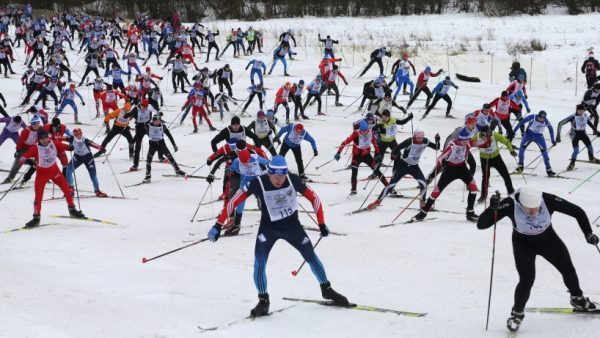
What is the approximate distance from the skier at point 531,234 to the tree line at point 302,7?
39.3 m

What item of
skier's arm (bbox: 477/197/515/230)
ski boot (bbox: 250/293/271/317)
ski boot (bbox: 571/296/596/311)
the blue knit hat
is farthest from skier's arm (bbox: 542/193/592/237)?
ski boot (bbox: 250/293/271/317)

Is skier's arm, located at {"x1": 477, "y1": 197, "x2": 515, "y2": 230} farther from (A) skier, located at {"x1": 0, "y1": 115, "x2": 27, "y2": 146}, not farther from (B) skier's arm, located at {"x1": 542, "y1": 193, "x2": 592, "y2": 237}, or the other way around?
(A) skier, located at {"x1": 0, "y1": 115, "x2": 27, "y2": 146}

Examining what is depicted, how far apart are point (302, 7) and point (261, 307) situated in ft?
148

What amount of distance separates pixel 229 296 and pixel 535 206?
3.42 meters

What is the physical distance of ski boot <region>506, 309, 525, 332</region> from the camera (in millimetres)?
5740

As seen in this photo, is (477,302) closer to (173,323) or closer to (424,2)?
(173,323)

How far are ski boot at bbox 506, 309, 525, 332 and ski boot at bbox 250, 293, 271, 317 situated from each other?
2300mm

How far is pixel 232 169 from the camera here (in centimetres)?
1020

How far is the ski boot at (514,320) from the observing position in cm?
574

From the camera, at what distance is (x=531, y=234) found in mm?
5734

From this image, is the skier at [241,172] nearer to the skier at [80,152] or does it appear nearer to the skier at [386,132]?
the skier at [80,152]

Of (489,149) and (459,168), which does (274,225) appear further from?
(489,149)

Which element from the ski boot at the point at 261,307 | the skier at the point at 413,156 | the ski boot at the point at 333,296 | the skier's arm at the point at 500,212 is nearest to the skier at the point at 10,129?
the skier at the point at 413,156

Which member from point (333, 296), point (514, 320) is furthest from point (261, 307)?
point (514, 320)
